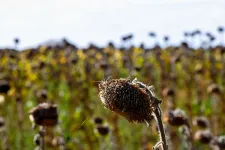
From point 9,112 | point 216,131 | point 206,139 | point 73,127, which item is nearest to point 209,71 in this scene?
point 216,131

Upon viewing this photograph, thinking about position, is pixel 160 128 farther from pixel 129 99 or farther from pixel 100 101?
pixel 100 101

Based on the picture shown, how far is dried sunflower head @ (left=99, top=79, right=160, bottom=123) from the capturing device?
1364mm

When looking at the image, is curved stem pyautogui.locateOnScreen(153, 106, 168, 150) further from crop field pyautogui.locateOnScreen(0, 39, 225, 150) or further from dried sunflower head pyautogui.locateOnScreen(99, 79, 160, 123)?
crop field pyautogui.locateOnScreen(0, 39, 225, 150)

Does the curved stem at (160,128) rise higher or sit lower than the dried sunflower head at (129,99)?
lower

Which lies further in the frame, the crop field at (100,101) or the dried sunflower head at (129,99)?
the crop field at (100,101)

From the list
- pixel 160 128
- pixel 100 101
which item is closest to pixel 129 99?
pixel 160 128

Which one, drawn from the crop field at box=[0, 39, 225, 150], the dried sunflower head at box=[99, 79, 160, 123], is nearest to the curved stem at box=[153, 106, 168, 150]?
the dried sunflower head at box=[99, 79, 160, 123]

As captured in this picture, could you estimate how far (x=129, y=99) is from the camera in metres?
1.37

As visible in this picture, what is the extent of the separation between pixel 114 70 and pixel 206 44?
1268mm

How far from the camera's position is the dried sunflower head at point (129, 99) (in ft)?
4.48

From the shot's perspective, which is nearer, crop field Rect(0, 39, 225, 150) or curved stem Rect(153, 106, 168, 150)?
curved stem Rect(153, 106, 168, 150)

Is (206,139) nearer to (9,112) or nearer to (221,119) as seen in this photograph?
(221,119)

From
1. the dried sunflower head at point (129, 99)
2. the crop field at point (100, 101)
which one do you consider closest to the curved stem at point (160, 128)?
the dried sunflower head at point (129, 99)

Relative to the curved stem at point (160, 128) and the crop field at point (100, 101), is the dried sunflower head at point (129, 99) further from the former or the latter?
the crop field at point (100, 101)
